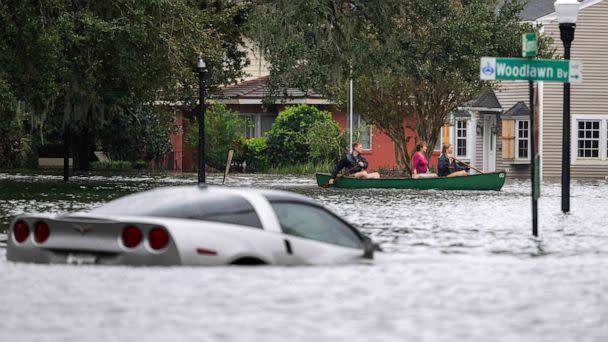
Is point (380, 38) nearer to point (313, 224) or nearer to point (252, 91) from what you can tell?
point (252, 91)

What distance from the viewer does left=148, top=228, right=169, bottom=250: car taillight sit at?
48.8ft

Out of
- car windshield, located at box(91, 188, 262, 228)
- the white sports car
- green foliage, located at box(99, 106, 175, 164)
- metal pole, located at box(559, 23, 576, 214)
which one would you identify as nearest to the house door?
green foliage, located at box(99, 106, 175, 164)

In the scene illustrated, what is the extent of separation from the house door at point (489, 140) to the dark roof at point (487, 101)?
1.14 meters

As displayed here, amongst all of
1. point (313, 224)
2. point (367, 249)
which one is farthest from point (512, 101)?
point (313, 224)

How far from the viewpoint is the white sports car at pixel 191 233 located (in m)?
14.9

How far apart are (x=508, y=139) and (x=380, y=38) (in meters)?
17.2

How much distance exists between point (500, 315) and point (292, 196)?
4251 mm

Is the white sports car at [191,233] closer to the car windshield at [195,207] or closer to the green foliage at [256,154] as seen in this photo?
the car windshield at [195,207]

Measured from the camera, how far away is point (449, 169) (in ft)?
157

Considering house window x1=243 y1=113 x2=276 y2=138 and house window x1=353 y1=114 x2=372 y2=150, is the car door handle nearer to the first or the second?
house window x1=353 y1=114 x2=372 y2=150

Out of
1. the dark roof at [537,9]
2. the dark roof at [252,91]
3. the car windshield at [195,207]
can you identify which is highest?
the dark roof at [537,9]

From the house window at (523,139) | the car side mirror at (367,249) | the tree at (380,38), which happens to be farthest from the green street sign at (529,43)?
the house window at (523,139)

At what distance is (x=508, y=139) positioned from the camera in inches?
2554

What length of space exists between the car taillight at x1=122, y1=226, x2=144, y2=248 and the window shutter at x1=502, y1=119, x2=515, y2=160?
50.7m
